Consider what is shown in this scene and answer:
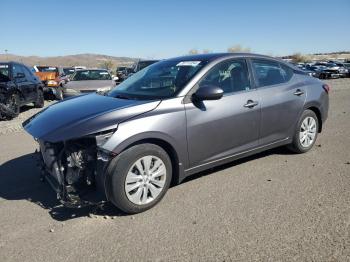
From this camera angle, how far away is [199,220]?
381cm

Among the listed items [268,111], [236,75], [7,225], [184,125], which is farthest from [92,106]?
[268,111]

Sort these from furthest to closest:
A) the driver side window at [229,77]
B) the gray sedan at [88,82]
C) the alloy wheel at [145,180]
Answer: the gray sedan at [88,82], the driver side window at [229,77], the alloy wheel at [145,180]

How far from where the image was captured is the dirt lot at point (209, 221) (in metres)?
3.24

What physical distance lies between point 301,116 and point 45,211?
4.00 metres

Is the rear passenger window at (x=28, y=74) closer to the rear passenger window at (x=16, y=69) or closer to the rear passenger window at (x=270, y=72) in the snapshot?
the rear passenger window at (x=16, y=69)

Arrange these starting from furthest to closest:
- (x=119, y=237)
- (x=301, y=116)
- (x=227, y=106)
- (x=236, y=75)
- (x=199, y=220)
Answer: (x=301, y=116)
(x=236, y=75)
(x=227, y=106)
(x=199, y=220)
(x=119, y=237)

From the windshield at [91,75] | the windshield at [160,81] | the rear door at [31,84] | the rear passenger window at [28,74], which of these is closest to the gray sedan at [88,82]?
the windshield at [91,75]

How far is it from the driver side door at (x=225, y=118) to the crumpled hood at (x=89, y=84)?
25.2ft

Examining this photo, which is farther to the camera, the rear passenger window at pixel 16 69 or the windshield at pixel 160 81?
the rear passenger window at pixel 16 69

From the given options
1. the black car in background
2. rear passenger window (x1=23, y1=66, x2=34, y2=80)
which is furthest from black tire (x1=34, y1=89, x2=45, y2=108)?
rear passenger window (x1=23, y1=66, x2=34, y2=80)

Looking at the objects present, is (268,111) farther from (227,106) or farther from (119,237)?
(119,237)

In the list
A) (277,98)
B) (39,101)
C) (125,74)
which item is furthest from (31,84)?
(277,98)

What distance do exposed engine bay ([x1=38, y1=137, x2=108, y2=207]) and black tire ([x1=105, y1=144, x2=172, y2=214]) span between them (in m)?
0.12

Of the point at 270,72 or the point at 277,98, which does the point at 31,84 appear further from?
the point at 277,98
